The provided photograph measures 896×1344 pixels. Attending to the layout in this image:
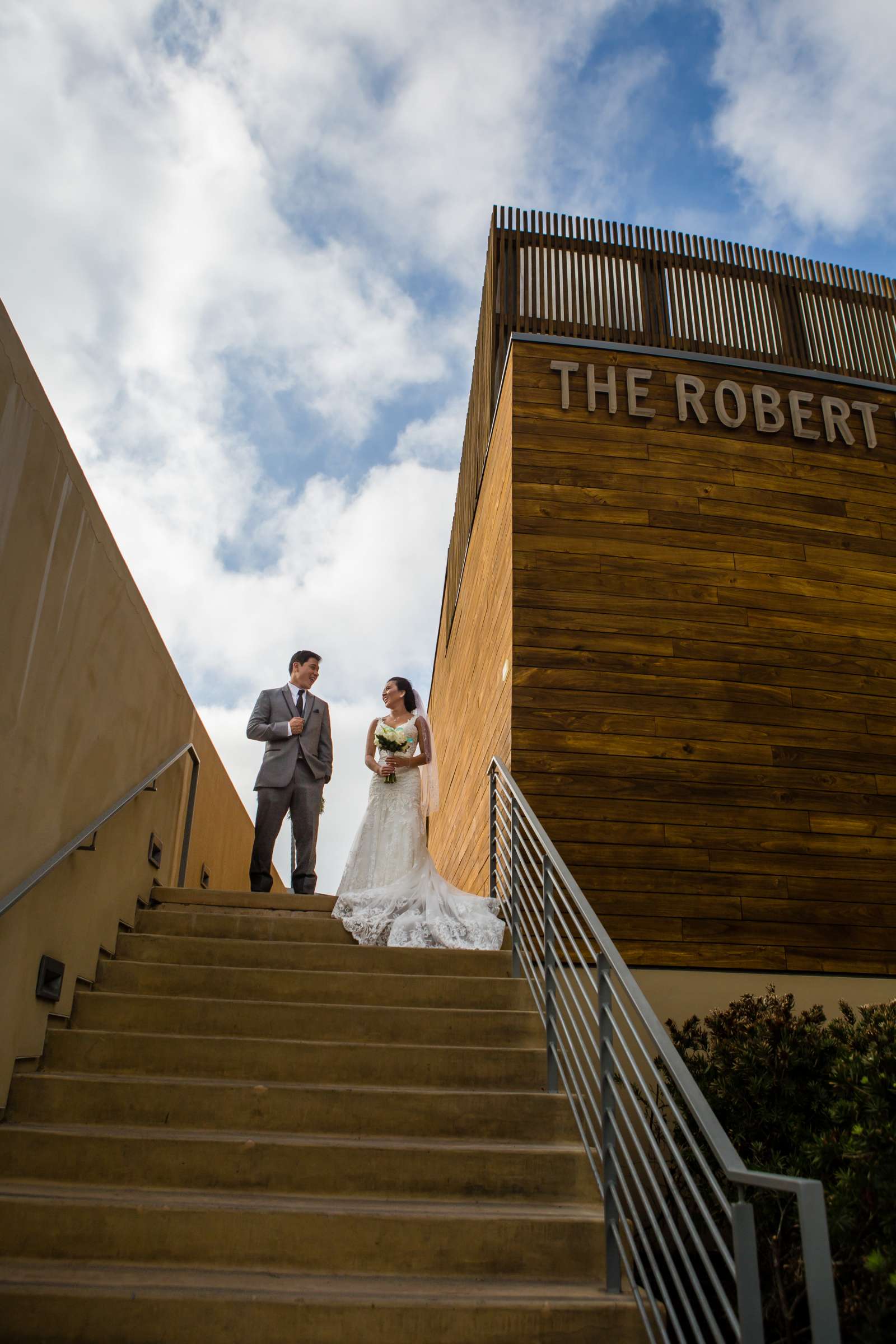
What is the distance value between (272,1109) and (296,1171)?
270mm

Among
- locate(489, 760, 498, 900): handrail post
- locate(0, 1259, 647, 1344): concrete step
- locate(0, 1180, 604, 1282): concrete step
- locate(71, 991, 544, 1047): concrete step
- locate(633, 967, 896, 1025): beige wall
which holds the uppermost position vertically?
locate(489, 760, 498, 900): handrail post

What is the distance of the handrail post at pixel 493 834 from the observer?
4.82 m

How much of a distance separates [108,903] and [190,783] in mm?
2015

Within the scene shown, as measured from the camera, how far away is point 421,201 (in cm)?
803

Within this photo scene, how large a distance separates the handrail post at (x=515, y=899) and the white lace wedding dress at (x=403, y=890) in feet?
0.63

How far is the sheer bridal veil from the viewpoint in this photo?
5.32 m

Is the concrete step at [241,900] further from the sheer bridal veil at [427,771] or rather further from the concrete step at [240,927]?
the sheer bridal veil at [427,771]

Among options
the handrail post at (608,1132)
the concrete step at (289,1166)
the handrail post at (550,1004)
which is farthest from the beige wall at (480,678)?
the concrete step at (289,1166)

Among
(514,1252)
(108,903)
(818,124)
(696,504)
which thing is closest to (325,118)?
(818,124)

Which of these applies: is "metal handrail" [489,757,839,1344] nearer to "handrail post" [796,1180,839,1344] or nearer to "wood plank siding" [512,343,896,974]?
"handrail post" [796,1180,839,1344]

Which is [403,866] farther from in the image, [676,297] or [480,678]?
[676,297]

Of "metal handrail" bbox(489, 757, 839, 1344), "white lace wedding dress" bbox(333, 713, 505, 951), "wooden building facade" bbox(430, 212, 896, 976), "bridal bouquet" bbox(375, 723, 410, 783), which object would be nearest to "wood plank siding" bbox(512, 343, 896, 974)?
"wooden building facade" bbox(430, 212, 896, 976)

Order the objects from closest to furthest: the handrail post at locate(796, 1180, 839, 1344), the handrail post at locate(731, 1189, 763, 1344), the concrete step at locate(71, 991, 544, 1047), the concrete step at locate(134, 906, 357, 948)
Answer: the handrail post at locate(796, 1180, 839, 1344) < the handrail post at locate(731, 1189, 763, 1344) < the concrete step at locate(71, 991, 544, 1047) < the concrete step at locate(134, 906, 357, 948)

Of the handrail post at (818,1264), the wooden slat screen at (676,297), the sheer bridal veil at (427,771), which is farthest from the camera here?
the wooden slat screen at (676,297)
